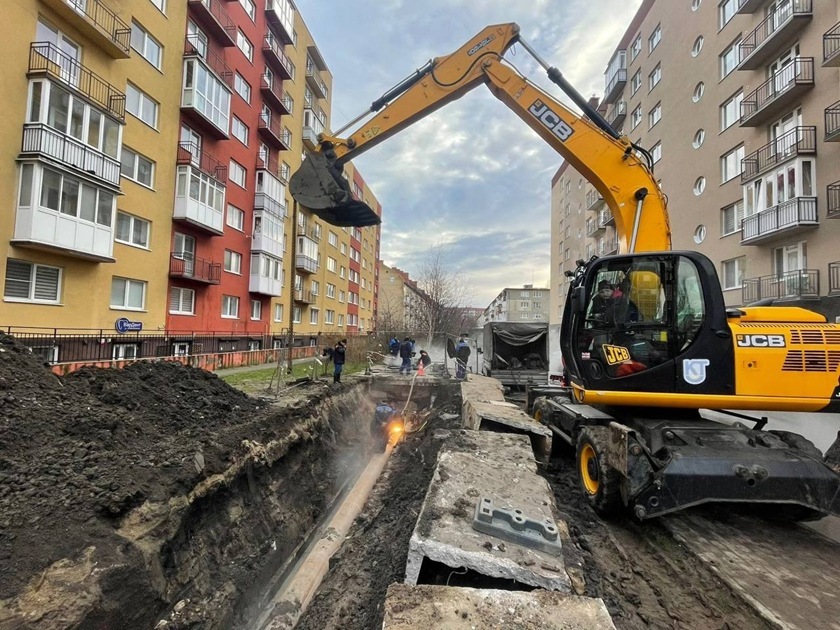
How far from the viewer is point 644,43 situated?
2525cm

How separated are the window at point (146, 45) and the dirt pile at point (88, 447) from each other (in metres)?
14.2

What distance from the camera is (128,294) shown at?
1512 centimetres

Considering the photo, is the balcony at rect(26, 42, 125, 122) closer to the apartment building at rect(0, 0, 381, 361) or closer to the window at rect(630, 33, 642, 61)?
the apartment building at rect(0, 0, 381, 361)

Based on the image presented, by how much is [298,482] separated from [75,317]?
409 inches

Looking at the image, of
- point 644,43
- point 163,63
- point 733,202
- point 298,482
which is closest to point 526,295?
point 644,43

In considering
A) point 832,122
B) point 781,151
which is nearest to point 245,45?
point 781,151

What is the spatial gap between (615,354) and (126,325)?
15804 mm

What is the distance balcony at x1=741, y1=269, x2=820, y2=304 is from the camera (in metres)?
13.7

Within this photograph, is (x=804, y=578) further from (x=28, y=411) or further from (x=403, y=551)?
(x=28, y=411)

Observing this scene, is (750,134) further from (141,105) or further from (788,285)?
(141,105)

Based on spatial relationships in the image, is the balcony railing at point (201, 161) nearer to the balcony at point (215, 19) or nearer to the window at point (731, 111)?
the balcony at point (215, 19)

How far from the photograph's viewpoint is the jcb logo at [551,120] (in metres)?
6.62

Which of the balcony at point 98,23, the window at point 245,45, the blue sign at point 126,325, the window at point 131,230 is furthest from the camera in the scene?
the window at point 245,45

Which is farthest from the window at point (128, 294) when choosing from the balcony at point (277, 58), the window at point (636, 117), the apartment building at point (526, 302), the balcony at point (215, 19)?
the apartment building at point (526, 302)
